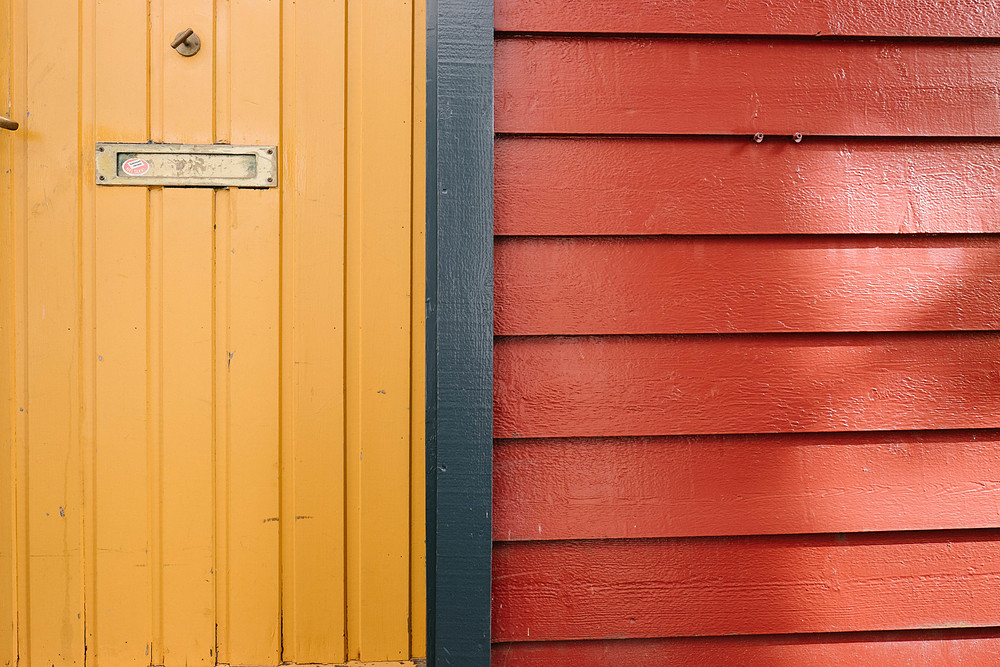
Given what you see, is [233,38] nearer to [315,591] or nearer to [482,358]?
[482,358]

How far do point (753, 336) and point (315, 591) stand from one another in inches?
37.4

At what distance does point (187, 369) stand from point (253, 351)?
131mm

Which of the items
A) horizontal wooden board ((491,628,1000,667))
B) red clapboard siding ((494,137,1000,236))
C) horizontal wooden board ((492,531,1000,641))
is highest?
red clapboard siding ((494,137,1000,236))

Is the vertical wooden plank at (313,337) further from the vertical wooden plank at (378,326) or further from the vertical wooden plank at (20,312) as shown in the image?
the vertical wooden plank at (20,312)

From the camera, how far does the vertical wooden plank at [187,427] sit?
41.1 inches

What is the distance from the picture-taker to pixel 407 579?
108 cm

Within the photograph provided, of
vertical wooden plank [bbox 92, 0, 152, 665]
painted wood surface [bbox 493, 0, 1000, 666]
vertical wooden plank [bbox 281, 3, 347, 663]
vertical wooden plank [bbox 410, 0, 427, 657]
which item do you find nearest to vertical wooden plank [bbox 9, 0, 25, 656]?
vertical wooden plank [bbox 92, 0, 152, 665]

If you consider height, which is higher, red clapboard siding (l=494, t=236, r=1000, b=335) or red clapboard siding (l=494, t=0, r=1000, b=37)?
red clapboard siding (l=494, t=0, r=1000, b=37)

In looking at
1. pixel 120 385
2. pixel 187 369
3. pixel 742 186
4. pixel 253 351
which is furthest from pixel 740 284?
pixel 120 385

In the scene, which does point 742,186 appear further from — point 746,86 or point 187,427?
point 187,427

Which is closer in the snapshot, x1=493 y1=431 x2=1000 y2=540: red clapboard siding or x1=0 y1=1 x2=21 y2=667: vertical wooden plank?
x1=493 y1=431 x2=1000 y2=540: red clapboard siding

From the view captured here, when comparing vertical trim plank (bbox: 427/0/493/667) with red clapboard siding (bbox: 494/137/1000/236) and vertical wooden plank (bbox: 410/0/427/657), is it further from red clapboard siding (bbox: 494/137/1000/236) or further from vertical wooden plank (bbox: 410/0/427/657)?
vertical wooden plank (bbox: 410/0/427/657)

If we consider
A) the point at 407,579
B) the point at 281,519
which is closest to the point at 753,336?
the point at 407,579

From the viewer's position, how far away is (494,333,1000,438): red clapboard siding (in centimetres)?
91
